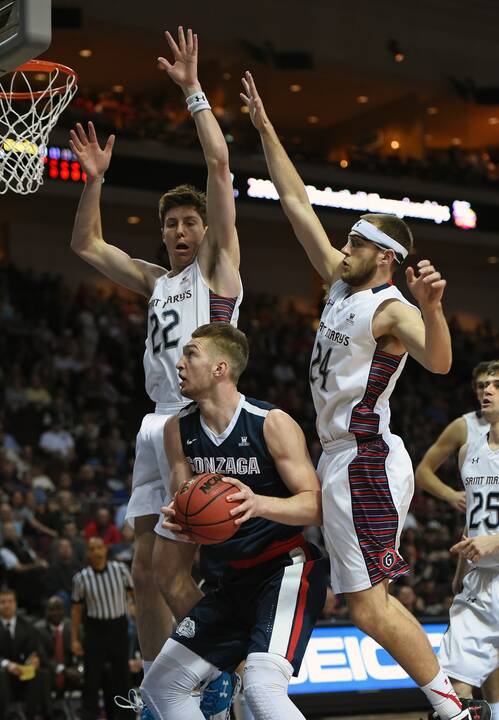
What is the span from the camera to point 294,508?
4785 mm

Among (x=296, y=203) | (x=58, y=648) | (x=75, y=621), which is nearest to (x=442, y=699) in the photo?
(x=296, y=203)

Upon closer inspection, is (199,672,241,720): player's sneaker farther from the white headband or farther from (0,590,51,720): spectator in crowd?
(0,590,51,720): spectator in crowd

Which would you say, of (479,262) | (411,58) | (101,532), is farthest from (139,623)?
(479,262)

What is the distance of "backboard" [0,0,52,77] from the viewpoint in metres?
4.87

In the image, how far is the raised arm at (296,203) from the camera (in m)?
5.88

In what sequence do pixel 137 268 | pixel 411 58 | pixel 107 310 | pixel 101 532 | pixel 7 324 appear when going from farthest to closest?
1. pixel 411 58
2. pixel 107 310
3. pixel 7 324
4. pixel 101 532
5. pixel 137 268

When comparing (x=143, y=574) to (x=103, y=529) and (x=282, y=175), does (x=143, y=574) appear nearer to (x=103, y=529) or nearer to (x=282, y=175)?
(x=282, y=175)

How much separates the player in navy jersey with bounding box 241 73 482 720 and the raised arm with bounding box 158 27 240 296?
63 centimetres

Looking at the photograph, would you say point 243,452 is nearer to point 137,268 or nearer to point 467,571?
point 137,268

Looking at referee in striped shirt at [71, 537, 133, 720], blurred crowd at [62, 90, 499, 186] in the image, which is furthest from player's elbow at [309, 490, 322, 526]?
blurred crowd at [62, 90, 499, 186]

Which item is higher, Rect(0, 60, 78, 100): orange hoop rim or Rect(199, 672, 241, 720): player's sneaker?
Rect(0, 60, 78, 100): orange hoop rim

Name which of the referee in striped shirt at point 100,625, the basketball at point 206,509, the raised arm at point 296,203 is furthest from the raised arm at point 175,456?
the referee in striped shirt at point 100,625

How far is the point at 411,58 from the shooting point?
1059 inches

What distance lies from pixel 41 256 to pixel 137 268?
19.4m
